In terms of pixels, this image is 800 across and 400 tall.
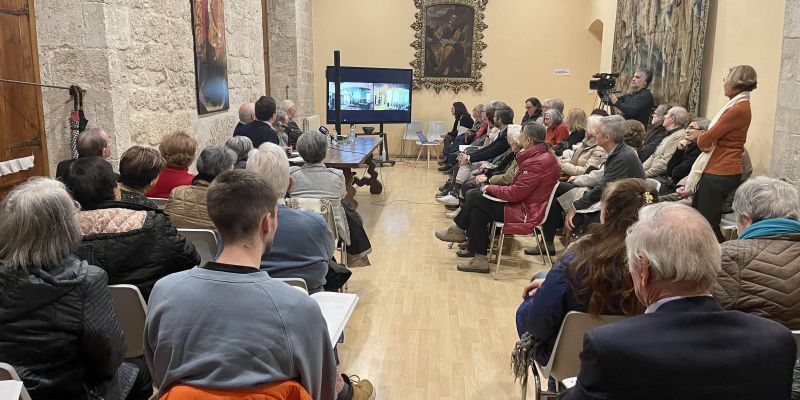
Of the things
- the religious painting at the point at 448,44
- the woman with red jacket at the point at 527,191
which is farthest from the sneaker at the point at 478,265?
the religious painting at the point at 448,44

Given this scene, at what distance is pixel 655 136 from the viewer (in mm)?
6176

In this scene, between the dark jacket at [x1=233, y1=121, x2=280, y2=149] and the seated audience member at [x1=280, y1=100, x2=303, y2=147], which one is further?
the seated audience member at [x1=280, y1=100, x2=303, y2=147]

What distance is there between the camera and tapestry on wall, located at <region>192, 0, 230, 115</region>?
5.82 m

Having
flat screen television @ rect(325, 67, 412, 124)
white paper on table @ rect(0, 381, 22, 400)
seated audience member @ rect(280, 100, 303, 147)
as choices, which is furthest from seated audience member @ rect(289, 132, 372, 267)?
flat screen television @ rect(325, 67, 412, 124)

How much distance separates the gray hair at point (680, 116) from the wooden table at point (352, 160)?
3.03 meters

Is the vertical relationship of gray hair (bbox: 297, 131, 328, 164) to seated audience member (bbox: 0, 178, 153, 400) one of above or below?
above

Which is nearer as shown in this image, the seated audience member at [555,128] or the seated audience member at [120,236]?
the seated audience member at [120,236]

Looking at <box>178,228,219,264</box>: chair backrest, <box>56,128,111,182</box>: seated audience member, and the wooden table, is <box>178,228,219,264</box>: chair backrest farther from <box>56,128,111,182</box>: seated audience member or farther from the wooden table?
the wooden table

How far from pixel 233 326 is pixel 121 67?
346cm

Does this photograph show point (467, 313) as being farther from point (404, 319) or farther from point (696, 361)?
point (696, 361)

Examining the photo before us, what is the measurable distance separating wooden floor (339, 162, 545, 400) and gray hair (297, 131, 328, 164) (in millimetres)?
1097

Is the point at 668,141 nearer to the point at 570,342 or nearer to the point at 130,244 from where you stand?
the point at 570,342

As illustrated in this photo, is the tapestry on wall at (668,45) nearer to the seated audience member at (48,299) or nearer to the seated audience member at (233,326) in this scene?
the seated audience member at (233,326)

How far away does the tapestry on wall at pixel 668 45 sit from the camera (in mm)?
6223
